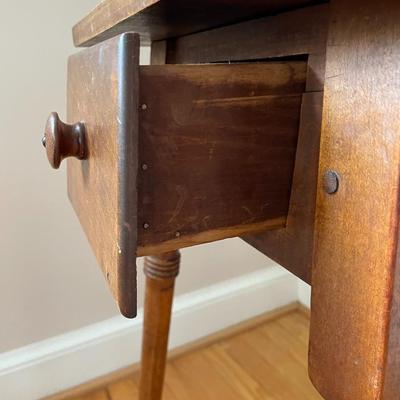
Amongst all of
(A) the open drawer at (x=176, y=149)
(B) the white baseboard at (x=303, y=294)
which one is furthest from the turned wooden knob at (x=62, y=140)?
(B) the white baseboard at (x=303, y=294)

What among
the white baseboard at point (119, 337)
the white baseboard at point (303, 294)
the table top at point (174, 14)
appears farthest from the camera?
the white baseboard at point (303, 294)

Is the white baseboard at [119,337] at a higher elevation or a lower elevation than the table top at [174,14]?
lower

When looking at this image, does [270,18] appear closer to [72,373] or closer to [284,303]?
[72,373]

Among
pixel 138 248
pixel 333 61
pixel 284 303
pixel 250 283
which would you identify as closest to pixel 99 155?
pixel 138 248

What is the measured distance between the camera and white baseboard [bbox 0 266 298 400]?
102cm

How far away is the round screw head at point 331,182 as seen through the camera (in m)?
0.31

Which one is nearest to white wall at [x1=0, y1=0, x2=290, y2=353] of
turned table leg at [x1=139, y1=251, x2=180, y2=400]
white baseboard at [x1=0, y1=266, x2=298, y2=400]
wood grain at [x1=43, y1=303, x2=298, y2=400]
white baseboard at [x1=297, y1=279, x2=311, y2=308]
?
white baseboard at [x1=0, y1=266, x2=298, y2=400]

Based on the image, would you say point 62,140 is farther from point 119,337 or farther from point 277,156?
point 119,337

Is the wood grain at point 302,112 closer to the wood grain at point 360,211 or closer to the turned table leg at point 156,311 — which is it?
the wood grain at point 360,211

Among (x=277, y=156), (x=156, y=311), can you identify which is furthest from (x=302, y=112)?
(x=156, y=311)

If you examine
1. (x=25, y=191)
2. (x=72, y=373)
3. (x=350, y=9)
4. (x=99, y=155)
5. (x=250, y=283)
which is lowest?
(x=72, y=373)

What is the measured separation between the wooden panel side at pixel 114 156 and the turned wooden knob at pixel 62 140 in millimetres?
12

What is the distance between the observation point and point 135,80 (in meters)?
0.31

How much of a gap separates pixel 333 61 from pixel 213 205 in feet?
0.46
